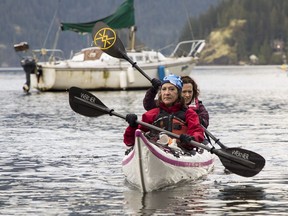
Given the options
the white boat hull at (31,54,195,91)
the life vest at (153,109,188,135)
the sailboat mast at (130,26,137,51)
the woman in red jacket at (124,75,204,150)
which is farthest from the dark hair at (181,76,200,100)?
the sailboat mast at (130,26,137,51)

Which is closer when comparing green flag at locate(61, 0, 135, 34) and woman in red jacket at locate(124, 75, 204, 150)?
woman in red jacket at locate(124, 75, 204, 150)

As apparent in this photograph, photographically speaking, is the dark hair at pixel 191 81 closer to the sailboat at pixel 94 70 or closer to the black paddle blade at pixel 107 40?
the black paddle blade at pixel 107 40

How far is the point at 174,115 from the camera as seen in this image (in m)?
19.5

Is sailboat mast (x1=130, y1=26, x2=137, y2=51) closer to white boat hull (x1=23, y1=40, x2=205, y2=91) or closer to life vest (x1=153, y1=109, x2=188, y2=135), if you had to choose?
white boat hull (x1=23, y1=40, x2=205, y2=91)

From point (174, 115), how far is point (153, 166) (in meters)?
1.69

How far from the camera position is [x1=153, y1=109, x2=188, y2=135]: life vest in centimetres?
1938

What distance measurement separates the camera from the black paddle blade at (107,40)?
78.7 feet

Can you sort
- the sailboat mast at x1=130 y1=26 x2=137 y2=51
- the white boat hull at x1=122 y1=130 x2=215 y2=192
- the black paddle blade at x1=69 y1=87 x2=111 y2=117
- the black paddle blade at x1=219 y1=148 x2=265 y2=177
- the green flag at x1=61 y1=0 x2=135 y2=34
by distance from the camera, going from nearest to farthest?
the white boat hull at x1=122 y1=130 x2=215 y2=192 < the black paddle blade at x1=219 y1=148 x2=265 y2=177 < the black paddle blade at x1=69 y1=87 x2=111 y2=117 < the sailboat mast at x1=130 y1=26 x2=137 y2=51 < the green flag at x1=61 y1=0 x2=135 y2=34

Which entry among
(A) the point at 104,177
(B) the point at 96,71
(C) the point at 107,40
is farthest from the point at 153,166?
(B) the point at 96,71

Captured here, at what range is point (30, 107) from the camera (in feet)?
169

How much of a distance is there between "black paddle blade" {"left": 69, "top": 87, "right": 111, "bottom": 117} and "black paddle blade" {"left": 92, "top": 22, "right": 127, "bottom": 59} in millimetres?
3307

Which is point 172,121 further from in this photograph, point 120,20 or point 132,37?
point 120,20

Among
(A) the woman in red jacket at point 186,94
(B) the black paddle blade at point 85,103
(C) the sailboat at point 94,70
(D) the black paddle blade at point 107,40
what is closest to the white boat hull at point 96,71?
(C) the sailboat at point 94,70

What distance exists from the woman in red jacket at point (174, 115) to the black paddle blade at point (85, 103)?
1165 mm
